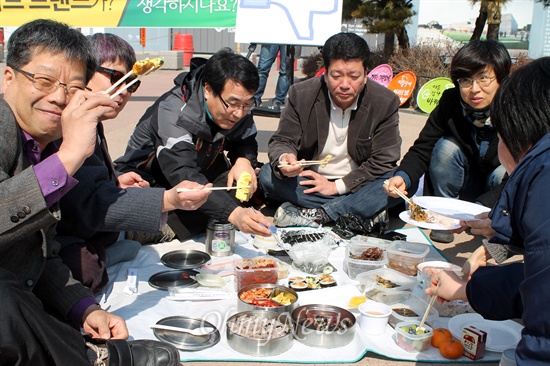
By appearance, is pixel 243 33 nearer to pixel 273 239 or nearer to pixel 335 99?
pixel 335 99

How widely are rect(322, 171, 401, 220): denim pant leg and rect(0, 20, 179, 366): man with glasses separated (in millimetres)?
2236

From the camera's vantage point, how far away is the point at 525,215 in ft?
5.61

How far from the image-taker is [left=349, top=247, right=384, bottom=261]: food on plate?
3312 millimetres

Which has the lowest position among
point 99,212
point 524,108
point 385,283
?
point 385,283

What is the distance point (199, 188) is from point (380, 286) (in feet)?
3.46

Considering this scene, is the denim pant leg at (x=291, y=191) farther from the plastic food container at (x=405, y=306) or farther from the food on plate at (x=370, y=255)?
the plastic food container at (x=405, y=306)

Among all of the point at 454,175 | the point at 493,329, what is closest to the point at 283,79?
the point at 454,175

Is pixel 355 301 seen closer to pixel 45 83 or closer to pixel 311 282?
pixel 311 282

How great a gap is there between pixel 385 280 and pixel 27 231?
1860mm

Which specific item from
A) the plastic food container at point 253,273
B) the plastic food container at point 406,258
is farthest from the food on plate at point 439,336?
the plastic food container at point 253,273

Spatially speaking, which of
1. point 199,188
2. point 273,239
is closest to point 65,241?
point 199,188

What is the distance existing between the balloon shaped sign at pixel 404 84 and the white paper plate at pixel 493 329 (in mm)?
8304

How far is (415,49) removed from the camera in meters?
11.9

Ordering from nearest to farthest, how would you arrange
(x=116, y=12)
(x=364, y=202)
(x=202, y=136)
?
(x=202, y=136) → (x=364, y=202) → (x=116, y=12)
